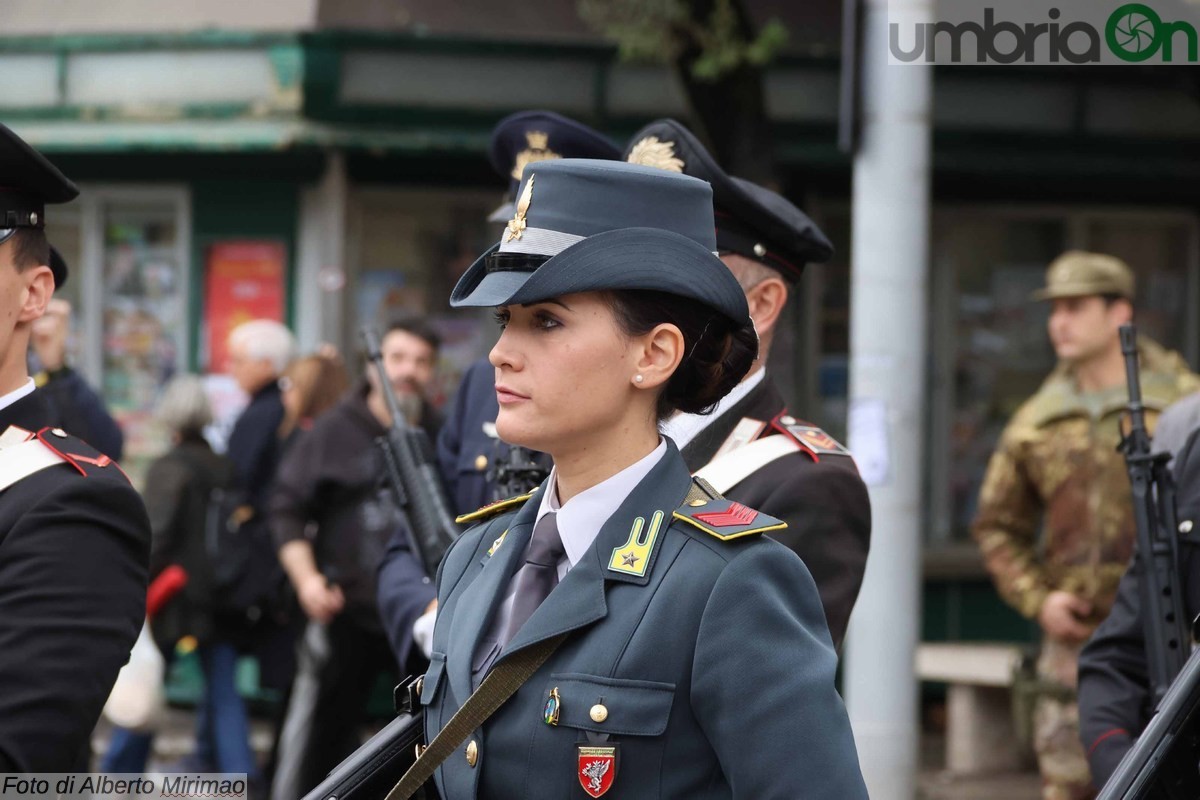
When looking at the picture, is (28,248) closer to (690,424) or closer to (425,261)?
(690,424)

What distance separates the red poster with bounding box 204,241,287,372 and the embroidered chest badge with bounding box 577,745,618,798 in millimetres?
8002

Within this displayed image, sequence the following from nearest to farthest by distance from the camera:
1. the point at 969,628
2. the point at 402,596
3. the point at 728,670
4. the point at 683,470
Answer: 1. the point at 728,670
2. the point at 683,470
3. the point at 402,596
4. the point at 969,628

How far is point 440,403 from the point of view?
10094mm

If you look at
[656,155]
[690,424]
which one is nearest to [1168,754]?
[690,424]

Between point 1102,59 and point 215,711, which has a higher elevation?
point 1102,59

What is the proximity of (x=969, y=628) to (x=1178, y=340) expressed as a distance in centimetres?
237

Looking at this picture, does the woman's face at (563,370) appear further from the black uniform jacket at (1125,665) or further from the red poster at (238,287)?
the red poster at (238,287)

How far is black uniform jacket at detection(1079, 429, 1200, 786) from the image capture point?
3.55 m

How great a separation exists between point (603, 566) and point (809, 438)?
3.96 ft

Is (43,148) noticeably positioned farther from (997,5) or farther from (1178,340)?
(1178,340)

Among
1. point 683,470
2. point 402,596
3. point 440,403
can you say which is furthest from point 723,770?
point 440,403

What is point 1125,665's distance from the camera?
366 cm

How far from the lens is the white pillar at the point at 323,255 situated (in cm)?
979

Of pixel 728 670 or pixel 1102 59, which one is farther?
pixel 1102 59
